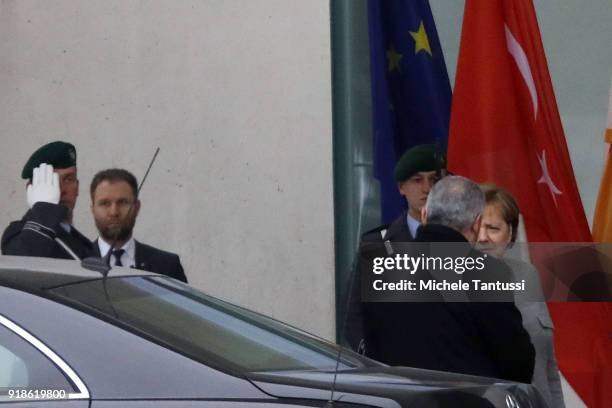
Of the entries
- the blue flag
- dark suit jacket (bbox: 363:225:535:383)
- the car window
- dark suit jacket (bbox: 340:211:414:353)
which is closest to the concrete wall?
the blue flag

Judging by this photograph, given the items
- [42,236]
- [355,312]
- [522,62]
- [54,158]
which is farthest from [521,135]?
[42,236]

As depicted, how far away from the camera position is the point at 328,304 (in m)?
7.86

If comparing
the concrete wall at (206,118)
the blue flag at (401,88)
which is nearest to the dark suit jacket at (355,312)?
the blue flag at (401,88)

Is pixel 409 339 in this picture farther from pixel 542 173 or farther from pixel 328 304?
pixel 328 304

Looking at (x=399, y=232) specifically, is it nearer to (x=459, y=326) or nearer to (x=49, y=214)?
(x=459, y=326)

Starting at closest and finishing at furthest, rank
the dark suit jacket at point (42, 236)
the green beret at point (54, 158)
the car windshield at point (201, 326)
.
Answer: the car windshield at point (201, 326) → the dark suit jacket at point (42, 236) → the green beret at point (54, 158)

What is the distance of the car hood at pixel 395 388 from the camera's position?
3404 mm

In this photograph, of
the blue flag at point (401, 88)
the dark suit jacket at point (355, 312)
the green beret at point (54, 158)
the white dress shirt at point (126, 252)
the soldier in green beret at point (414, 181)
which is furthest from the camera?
the blue flag at point (401, 88)

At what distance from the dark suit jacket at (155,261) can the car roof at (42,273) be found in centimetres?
149

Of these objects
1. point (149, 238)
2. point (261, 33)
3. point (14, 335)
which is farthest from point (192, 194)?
point (14, 335)

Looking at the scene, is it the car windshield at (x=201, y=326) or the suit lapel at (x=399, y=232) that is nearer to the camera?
the car windshield at (x=201, y=326)

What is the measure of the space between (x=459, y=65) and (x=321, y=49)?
47.9 inches

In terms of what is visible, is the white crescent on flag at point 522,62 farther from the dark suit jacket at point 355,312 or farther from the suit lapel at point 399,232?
the dark suit jacket at point 355,312

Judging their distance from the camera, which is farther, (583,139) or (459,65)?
(583,139)
